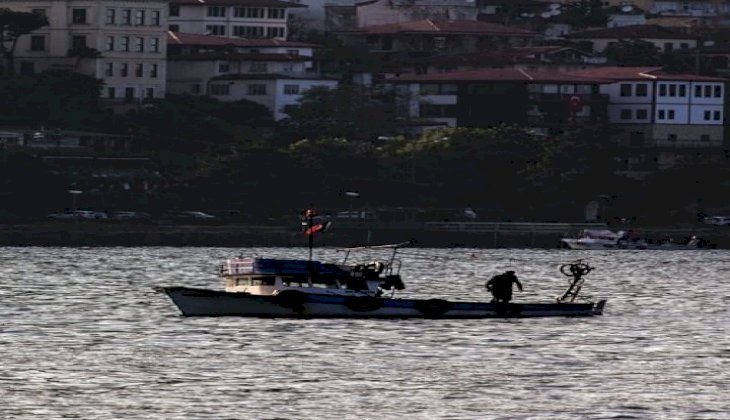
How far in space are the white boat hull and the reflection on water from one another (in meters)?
0.38

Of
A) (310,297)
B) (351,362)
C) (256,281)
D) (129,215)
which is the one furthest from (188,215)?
(351,362)

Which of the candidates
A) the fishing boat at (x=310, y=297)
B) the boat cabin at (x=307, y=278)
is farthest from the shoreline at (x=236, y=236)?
the fishing boat at (x=310, y=297)

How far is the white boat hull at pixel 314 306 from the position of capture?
93688mm

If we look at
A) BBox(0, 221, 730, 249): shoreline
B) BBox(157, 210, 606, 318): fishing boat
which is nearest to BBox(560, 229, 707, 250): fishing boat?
BBox(0, 221, 730, 249): shoreline

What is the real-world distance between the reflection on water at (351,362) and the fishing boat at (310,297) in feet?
1.51

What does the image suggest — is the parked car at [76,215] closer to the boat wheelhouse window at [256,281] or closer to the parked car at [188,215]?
the parked car at [188,215]

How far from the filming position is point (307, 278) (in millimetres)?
95188

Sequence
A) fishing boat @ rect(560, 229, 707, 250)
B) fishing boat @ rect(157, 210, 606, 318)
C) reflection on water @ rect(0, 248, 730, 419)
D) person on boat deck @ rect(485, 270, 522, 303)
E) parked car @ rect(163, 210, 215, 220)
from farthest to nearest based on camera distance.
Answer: parked car @ rect(163, 210, 215, 220), fishing boat @ rect(560, 229, 707, 250), person on boat deck @ rect(485, 270, 522, 303), fishing boat @ rect(157, 210, 606, 318), reflection on water @ rect(0, 248, 730, 419)

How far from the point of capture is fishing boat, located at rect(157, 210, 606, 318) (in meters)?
93.9

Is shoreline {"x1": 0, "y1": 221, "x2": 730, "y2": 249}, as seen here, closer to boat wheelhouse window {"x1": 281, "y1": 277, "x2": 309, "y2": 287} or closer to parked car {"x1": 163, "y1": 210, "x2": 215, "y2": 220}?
parked car {"x1": 163, "y1": 210, "x2": 215, "y2": 220}

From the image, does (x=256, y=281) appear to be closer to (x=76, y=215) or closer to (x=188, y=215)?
(x=76, y=215)

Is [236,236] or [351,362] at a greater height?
[351,362]

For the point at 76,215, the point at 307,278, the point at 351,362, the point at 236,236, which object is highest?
the point at 307,278

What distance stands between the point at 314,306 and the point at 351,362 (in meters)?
14.2
